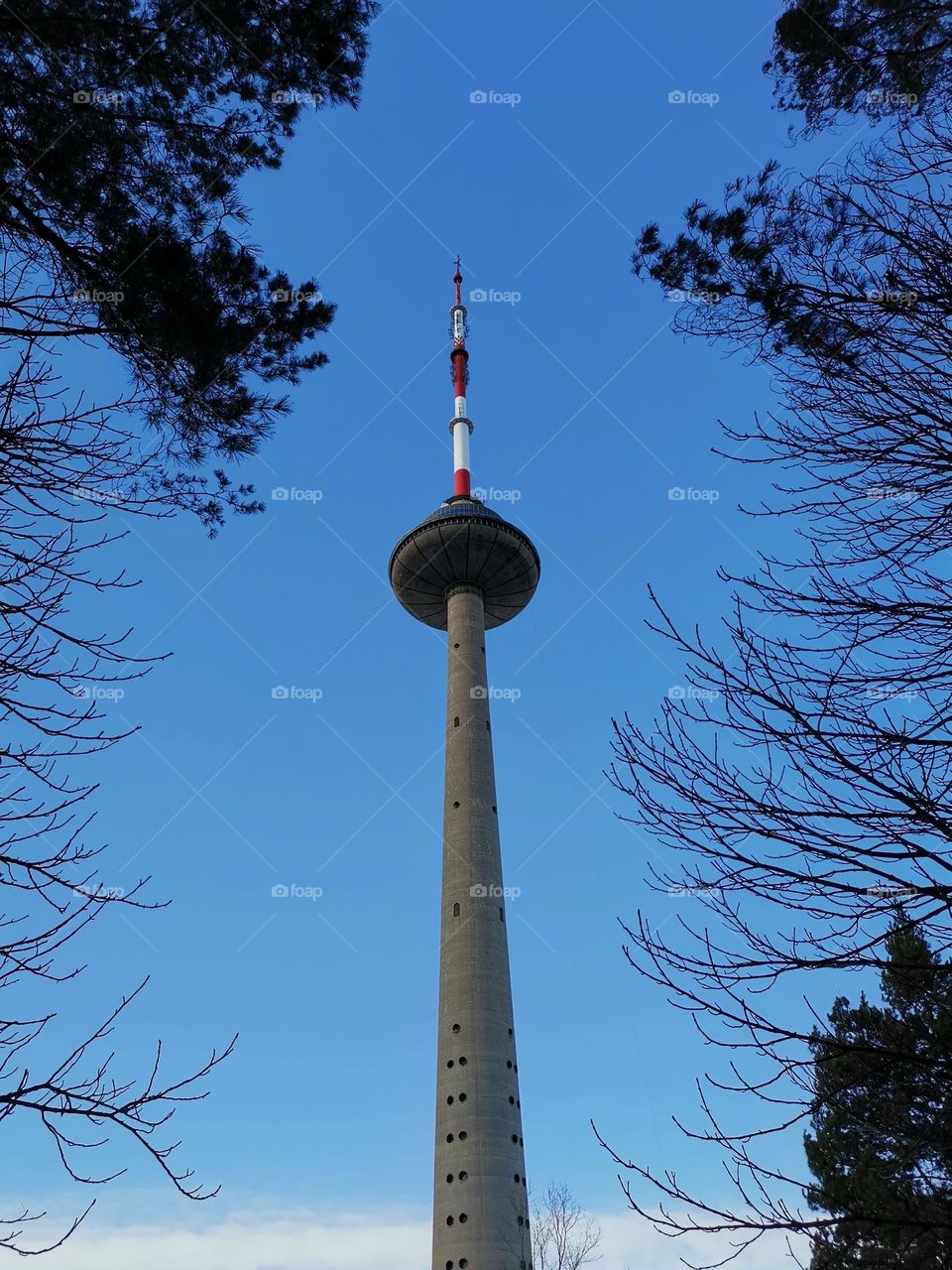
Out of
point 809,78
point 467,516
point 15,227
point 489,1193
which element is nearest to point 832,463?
point 809,78

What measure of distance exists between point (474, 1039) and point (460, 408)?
29.7m

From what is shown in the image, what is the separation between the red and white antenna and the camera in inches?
1842

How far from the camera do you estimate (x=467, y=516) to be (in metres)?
42.4

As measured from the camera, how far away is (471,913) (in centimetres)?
3322

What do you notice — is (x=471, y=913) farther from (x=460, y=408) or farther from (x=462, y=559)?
(x=460, y=408)

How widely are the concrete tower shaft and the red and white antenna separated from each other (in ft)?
39.3

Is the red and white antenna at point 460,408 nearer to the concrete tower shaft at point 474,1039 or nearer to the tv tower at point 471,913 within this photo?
the tv tower at point 471,913

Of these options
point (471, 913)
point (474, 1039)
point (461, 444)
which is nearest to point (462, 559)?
point (461, 444)

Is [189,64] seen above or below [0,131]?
above

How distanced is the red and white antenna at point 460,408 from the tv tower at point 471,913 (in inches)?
4.5

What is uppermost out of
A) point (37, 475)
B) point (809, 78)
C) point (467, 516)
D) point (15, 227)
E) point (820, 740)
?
point (467, 516)

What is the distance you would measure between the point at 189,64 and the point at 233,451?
11.4ft

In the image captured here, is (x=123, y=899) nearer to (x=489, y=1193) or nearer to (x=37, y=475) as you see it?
(x=37, y=475)

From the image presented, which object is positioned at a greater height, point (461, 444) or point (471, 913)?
point (461, 444)
